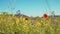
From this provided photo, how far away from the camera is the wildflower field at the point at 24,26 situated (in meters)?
4.11

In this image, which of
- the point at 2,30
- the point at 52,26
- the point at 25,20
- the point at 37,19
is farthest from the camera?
the point at 37,19

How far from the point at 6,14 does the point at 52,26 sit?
1001 millimetres

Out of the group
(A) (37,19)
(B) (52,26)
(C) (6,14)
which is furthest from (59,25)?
(C) (6,14)

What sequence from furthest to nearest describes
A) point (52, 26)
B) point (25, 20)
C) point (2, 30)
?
point (52, 26)
point (25, 20)
point (2, 30)

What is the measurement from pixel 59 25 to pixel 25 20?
79 cm

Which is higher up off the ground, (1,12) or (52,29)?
(1,12)

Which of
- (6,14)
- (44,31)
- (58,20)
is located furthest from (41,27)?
(6,14)

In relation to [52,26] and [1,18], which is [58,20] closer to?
[52,26]

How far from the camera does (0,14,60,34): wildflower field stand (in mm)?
4109

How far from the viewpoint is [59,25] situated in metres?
4.71

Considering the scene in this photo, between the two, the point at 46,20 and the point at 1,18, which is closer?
the point at 1,18

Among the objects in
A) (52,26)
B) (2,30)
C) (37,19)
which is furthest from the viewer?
(37,19)

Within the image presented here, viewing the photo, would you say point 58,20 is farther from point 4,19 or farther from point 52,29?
point 4,19

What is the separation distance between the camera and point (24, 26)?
4180 mm
